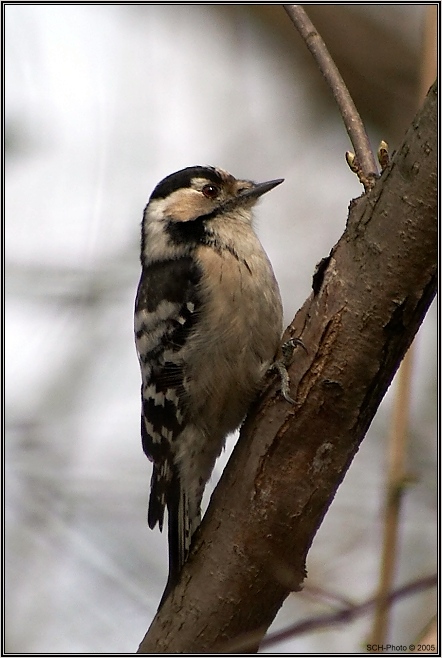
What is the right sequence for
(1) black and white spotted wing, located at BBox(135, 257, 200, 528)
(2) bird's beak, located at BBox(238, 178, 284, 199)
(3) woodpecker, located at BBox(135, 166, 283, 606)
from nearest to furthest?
(3) woodpecker, located at BBox(135, 166, 283, 606) < (1) black and white spotted wing, located at BBox(135, 257, 200, 528) < (2) bird's beak, located at BBox(238, 178, 284, 199)

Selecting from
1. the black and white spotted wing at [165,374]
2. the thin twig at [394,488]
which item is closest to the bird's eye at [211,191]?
the black and white spotted wing at [165,374]

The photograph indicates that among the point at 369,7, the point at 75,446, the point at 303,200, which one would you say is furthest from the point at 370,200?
the point at 369,7

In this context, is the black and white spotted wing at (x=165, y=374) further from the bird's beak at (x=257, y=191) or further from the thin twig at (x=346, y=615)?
the thin twig at (x=346, y=615)

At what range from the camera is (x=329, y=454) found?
9.20 feet

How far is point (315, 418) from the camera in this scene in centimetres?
280

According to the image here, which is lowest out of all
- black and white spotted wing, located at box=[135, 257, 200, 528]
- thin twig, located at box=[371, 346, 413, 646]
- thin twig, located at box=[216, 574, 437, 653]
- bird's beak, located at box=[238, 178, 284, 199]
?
thin twig, located at box=[216, 574, 437, 653]

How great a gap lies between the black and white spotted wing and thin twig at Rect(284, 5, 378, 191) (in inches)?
43.9

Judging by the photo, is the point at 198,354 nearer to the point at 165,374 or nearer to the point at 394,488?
the point at 165,374

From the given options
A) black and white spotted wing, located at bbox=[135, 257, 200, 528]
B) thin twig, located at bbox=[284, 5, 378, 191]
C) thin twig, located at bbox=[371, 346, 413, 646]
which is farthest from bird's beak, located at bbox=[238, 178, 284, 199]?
thin twig, located at bbox=[371, 346, 413, 646]

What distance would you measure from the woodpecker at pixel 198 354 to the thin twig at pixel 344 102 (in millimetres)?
973

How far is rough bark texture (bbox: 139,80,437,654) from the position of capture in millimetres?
2600

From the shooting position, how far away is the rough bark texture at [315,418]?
2600 millimetres

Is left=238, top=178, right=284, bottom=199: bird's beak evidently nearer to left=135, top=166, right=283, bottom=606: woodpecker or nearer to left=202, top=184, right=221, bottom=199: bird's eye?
left=202, top=184, right=221, bottom=199: bird's eye

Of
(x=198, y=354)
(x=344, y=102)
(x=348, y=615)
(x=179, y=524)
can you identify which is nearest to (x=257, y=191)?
(x=198, y=354)
